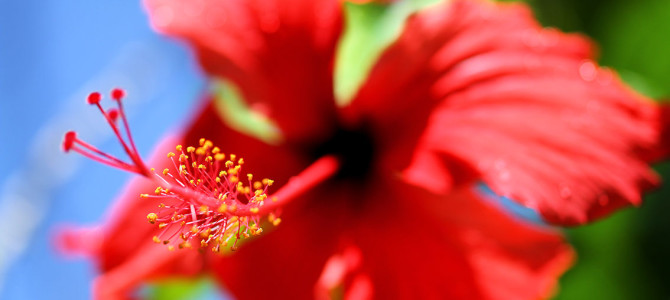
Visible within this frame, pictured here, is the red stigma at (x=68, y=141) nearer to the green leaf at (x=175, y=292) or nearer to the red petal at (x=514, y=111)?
the red petal at (x=514, y=111)

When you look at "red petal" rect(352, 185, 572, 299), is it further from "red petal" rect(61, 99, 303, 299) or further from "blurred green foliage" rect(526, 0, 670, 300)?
"blurred green foliage" rect(526, 0, 670, 300)

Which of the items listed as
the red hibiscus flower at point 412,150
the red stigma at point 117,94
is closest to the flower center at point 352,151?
the red hibiscus flower at point 412,150

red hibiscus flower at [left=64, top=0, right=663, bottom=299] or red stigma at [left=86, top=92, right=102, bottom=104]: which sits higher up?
red stigma at [left=86, top=92, right=102, bottom=104]

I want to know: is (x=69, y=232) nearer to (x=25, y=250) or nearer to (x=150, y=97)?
(x=150, y=97)

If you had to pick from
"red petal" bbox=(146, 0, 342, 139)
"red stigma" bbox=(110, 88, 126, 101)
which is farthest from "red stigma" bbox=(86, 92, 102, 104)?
"red petal" bbox=(146, 0, 342, 139)

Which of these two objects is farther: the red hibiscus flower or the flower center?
the flower center

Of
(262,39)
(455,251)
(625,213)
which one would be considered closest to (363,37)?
(262,39)

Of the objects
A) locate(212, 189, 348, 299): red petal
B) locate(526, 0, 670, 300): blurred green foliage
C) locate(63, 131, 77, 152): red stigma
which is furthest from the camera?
locate(526, 0, 670, 300): blurred green foliage
